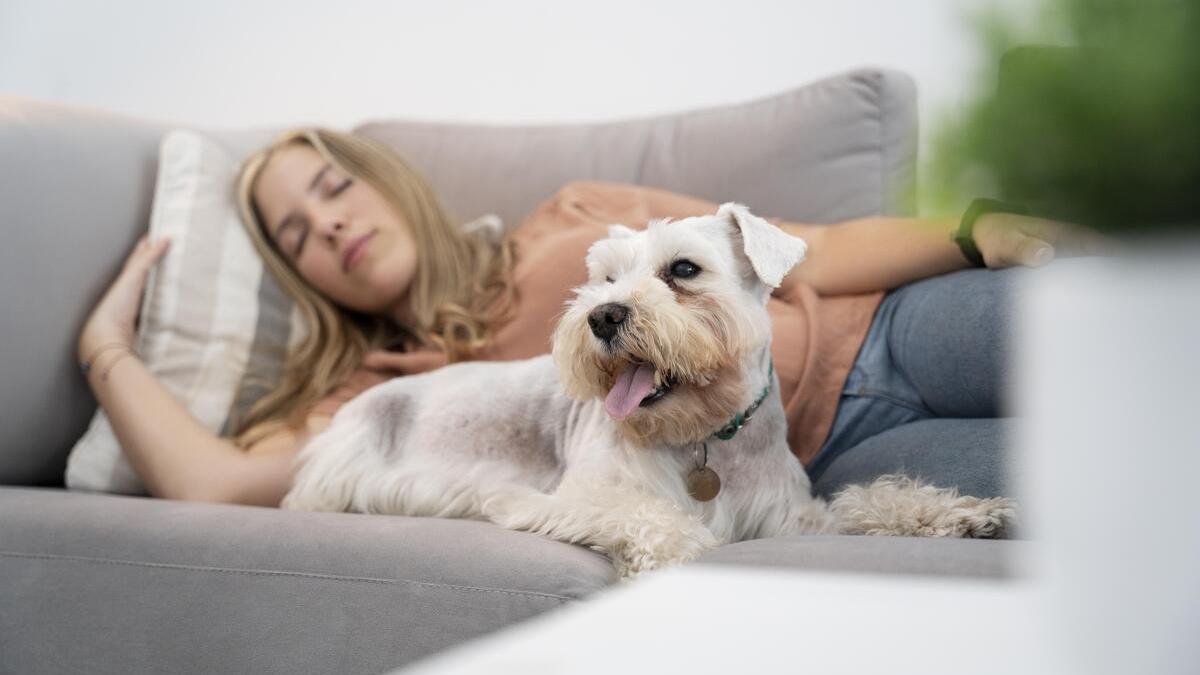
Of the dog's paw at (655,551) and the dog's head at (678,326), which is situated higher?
the dog's head at (678,326)

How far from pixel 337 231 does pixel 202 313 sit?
37cm

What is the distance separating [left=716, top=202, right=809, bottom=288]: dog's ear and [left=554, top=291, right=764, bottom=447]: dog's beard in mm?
75

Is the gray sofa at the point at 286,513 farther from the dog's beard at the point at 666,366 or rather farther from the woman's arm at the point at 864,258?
the dog's beard at the point at 666,366

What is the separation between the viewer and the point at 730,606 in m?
0.51

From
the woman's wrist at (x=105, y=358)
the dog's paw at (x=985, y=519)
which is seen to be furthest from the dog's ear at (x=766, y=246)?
the woman's wrist at (x=105, y=358)

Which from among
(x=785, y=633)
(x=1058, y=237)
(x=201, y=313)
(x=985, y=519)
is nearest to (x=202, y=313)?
(x=201, y=313)

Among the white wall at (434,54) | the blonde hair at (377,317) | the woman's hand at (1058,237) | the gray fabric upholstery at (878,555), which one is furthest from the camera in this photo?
the white wall at (434,54)

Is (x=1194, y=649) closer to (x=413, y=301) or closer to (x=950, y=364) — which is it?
(x=950, y=364)

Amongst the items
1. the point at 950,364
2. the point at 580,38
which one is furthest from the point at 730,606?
the point at 580,38

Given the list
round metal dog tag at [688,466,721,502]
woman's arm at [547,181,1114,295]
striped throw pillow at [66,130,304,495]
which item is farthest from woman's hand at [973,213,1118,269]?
striped throw pillow at [66,130,304,495]

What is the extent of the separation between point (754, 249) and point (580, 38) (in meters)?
1.97

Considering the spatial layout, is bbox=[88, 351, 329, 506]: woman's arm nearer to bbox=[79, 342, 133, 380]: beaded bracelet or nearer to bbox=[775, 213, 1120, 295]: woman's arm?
bbox=[79, 342, 133, 380]: beaded bracelet

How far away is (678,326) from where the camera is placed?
4.13 ft

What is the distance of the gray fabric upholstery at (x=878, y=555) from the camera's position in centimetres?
78
